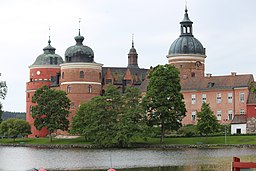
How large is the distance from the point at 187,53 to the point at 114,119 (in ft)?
101

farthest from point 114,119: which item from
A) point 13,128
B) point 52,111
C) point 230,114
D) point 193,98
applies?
point 13,128

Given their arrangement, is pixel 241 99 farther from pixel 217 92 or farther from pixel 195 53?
pixel 195 53

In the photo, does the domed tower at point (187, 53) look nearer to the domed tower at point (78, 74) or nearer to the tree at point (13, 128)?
the domed tower at point (78, 74)

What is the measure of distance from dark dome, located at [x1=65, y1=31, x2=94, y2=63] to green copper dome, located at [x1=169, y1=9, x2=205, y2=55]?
11.5m

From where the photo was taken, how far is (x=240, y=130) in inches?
3381

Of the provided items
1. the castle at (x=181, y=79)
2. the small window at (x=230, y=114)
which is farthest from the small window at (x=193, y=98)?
the small window at (x=230, y=114)

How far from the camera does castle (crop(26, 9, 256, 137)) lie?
90.0 meters

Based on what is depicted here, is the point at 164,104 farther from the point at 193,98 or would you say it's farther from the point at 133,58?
the point at 133,58

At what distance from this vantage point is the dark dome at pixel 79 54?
102188 mm

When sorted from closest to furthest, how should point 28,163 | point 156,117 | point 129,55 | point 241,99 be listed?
point 28,163 < point 156,117 < point 241,99 < point 129,55

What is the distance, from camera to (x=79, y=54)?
102125 mm

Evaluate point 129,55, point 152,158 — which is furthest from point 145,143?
point 129,55

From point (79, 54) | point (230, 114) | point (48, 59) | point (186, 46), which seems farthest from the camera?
point (48, 59)

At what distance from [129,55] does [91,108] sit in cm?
4760
